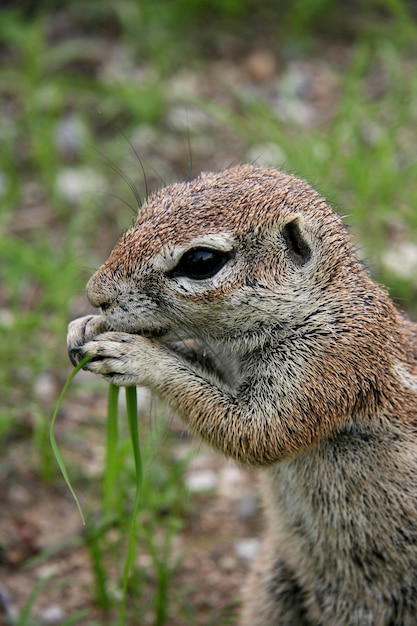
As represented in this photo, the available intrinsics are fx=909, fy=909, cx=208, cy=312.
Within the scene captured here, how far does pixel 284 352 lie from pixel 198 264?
1.15 feet

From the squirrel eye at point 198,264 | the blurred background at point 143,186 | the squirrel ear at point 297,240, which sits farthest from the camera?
the blurred background at point 143,186

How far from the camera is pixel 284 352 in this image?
8.12 ft

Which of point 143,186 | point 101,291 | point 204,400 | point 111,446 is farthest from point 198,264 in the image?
point 143,186

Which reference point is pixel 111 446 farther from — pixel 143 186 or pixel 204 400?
pixel 143 186

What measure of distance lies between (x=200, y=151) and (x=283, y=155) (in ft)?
3.55

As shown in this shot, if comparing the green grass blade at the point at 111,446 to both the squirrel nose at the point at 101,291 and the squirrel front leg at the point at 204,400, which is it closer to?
the squirrel front leg at the point at 204,400

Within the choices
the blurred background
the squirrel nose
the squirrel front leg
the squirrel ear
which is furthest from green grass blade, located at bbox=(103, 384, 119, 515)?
the squirrel ear

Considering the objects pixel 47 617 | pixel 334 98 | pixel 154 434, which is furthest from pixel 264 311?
pixel 334 98

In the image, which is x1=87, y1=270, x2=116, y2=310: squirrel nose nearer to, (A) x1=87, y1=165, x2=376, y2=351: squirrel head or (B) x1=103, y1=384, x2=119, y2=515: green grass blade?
(A) x1=87, y1=165, x2=376, y2=351: squirrel head

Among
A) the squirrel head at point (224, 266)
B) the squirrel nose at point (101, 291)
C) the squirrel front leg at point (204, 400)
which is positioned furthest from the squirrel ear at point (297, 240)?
the squirrel nose at point (101, 291)

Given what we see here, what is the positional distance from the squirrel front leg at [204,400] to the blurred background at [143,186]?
411 millimetres

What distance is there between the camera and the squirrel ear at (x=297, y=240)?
2.46 m

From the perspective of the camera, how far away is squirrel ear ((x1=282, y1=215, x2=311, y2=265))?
2.46 m

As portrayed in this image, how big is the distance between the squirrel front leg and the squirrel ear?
1.19 feet
